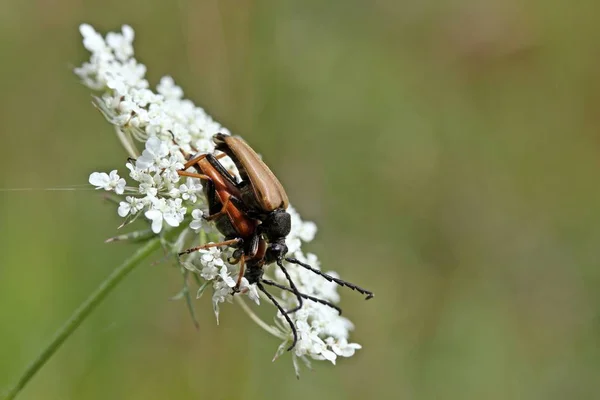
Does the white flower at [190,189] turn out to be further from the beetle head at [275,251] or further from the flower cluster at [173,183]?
the beetle head at [275,251]

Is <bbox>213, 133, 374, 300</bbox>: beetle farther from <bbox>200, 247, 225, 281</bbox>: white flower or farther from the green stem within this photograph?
the green stem

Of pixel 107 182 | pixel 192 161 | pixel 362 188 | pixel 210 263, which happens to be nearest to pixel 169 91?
pixel 192 161

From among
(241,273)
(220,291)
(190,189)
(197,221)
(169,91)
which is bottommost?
(220,291)

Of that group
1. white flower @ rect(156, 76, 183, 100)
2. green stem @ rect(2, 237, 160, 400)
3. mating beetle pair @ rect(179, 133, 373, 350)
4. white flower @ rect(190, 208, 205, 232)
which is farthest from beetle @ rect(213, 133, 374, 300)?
white flower @ rect(156, 76, 183, 100)

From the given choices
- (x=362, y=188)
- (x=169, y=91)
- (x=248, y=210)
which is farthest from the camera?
(x=362, y=188)

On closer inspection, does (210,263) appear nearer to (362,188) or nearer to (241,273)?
(241,273)

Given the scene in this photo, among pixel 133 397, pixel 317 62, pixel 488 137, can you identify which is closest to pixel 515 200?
pixel 488 137

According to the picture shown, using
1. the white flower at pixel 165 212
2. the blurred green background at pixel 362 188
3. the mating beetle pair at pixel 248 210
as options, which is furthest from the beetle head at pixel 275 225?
the blurred green background at pixel 362 188
